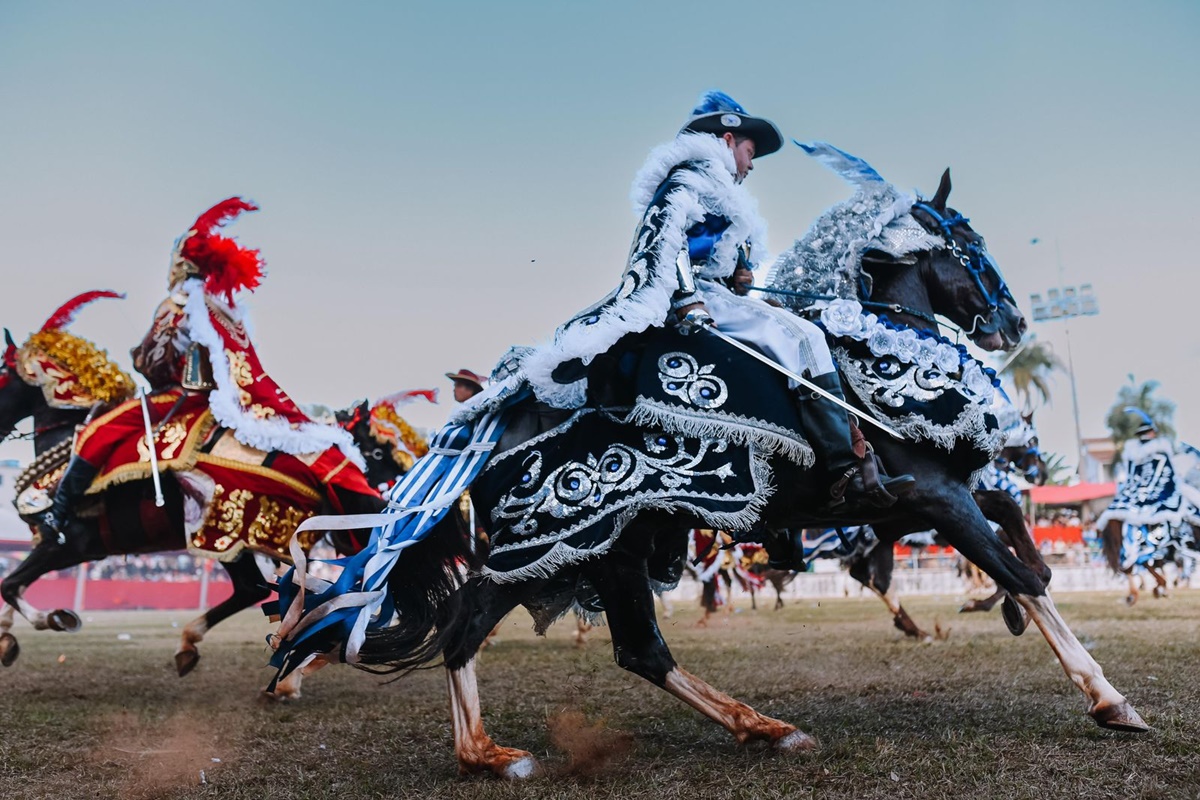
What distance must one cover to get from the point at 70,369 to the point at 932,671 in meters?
7.42

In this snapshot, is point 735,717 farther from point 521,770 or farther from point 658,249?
point 658,249

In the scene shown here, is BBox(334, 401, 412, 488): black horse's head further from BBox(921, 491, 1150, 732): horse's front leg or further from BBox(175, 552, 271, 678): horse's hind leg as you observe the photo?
BBox(921, 491, 1150, 732): horse's front leg

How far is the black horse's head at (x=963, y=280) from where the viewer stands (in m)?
5.76

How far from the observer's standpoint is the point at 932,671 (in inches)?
299

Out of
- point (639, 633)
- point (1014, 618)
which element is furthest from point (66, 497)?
point (1014, 618)

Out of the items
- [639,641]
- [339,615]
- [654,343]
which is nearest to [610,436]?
[654,343]

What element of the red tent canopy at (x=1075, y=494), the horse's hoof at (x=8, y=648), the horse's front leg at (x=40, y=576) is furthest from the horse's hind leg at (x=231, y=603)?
the red tent canopy at (x=1075, y=494)

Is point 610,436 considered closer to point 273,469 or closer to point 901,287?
point 901,287

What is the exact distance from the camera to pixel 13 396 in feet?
29.0

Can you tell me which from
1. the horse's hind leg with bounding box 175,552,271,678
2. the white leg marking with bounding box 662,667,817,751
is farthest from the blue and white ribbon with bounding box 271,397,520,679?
Answer: the horse's hind leg with bounding box 175,552,271,678

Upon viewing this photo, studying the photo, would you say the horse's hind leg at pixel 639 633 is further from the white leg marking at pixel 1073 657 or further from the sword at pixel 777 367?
the white leg marking at pixel 1073 657

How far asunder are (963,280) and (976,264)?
0.12 metres

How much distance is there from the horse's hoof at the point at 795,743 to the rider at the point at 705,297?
1.07 meters

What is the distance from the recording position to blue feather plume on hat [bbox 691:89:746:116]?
17.3ft
